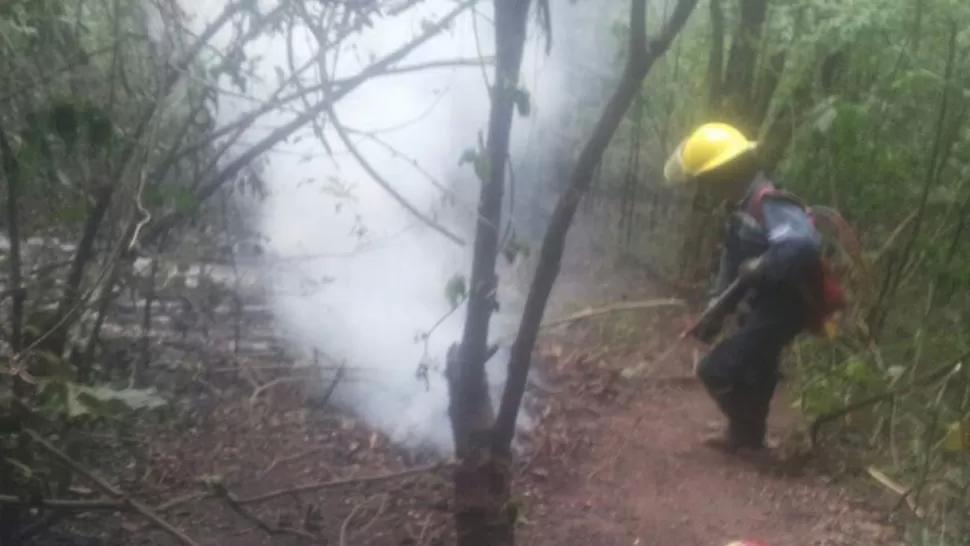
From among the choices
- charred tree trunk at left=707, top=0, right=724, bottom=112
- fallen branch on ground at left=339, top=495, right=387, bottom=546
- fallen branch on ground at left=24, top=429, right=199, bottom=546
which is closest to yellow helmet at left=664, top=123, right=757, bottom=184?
charred tree trunk at left=707, top=0, right=724, bottom=112

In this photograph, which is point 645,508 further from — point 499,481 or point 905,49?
point 905,49

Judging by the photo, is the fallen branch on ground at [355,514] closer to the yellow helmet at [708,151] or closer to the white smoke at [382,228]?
the white smoke at [382,228]

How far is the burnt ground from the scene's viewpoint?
3.60 meters

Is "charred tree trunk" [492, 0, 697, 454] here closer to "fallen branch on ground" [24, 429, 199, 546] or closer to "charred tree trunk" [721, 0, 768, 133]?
"fallen branch on ground" [24, 429, 199, 546]

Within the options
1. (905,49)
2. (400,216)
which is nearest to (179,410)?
(400,216)

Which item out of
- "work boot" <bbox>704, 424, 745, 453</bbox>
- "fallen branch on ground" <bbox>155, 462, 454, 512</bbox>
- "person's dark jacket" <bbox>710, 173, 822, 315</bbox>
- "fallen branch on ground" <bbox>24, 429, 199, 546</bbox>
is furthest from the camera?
"work boot" <bbox>704, 424, 745, 453</bbox>

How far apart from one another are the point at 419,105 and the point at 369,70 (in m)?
2.26

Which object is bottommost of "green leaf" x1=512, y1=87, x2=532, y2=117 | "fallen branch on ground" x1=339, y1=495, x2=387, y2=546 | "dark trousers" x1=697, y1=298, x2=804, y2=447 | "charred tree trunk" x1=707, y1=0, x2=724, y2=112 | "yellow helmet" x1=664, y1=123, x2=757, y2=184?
"fallen branch on ground" x1=339, y1=495, x2=387, y2=546

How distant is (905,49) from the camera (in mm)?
4859

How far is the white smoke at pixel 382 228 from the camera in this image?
16.0 feet

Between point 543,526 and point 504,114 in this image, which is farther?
point 543,526

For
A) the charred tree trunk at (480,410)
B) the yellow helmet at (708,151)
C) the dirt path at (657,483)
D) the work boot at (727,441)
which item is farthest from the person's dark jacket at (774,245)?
the charred tree trunk at (480,410)

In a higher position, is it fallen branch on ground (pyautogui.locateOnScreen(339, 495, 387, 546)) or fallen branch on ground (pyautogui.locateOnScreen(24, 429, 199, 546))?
fallen branch on ground (pyautogui.locateOnScreen(24, 429, 199, 546))

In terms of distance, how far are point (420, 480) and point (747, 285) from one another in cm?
179
